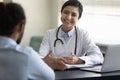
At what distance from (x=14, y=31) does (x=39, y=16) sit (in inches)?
103

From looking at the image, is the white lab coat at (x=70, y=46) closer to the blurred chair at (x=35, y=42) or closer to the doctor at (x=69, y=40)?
the doctor at (x=69, y=40)

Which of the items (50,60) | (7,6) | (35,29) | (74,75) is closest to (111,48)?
(74,75)

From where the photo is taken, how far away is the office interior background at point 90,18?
118 inches

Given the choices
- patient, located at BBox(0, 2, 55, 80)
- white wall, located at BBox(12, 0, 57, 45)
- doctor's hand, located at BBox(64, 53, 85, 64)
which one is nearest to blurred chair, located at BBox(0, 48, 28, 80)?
patient, located at BBox(0, 2, 55, 80)

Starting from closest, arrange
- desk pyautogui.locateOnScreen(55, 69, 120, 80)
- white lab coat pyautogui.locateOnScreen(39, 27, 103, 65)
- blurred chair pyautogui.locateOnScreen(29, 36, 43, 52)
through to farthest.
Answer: desk pyautogui.locateOnScreen(55, 69, 120, 80), white lab coat pyautogui.locateOnScreen(39, 27, 103, 65), blurred chair pyautogui.locateOnScreen(29, 36, 43, 52)

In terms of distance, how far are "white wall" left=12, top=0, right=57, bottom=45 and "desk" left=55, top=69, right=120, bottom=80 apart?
6.87ft

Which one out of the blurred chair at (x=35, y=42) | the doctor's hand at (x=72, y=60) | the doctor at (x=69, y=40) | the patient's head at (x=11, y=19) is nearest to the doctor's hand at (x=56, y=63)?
the doctor's hand at (x=72, y=60)

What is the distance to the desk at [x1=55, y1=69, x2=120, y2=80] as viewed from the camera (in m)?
1.64

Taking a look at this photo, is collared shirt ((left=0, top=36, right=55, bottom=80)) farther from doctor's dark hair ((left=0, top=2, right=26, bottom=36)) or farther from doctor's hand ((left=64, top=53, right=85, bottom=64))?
doctor's hand ((left=64, top=53, right=85, bottom=64))

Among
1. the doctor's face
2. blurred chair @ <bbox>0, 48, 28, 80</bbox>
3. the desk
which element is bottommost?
the desk

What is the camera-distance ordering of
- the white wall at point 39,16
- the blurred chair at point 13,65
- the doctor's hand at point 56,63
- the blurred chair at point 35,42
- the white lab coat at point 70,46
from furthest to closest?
the white wall at point 39,16, the blurred chair at point 35,42, the white lab coat at point 70,46, the doctor's hand at point 56,63, the blurred chair at point 13,65

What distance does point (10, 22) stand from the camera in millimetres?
1265

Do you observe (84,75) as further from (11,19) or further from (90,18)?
(90,18)

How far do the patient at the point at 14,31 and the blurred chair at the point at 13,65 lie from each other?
2 centimetres
